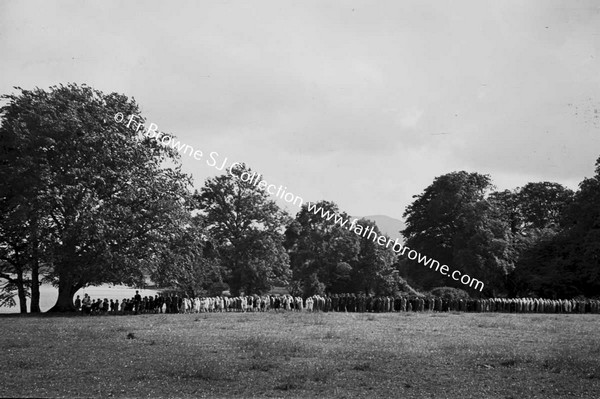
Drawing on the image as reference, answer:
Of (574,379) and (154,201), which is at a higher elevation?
(154,201)

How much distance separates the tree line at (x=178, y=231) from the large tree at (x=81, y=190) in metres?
0.08

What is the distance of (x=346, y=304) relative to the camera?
46531mm

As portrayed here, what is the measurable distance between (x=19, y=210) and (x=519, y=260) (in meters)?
45.4

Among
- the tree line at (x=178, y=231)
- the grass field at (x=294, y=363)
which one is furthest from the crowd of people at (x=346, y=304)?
the grass field at (x=294, y=363)

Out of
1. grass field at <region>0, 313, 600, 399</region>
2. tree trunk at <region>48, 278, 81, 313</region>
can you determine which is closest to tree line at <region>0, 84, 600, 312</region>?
tree trunk at <region>48, 278, 81, 313</region>

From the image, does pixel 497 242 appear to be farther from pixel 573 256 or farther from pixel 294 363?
pixel 294 363

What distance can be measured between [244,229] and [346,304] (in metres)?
12.7

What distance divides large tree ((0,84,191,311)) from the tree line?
8 centimetres

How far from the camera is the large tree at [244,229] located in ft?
173

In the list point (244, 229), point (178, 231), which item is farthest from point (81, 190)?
point (244, 229)

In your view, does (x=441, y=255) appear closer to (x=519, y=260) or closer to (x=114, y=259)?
(x=519, y=260)

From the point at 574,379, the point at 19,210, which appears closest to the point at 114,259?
the point at 19,210

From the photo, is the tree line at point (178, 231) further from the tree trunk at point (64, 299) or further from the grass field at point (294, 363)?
the grass field at point (294, 363)

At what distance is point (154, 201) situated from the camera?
38.1 metres
